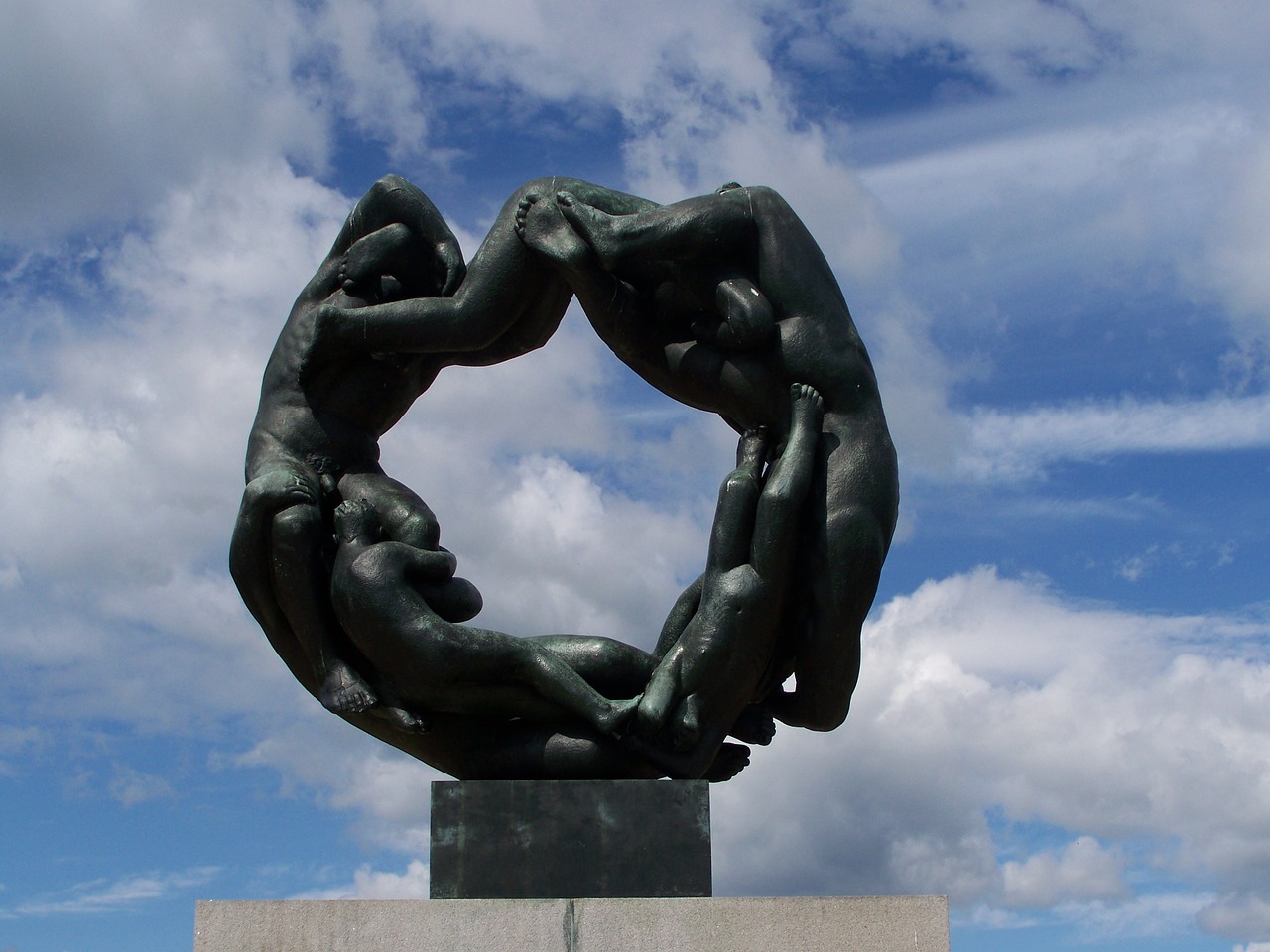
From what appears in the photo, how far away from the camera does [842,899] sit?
5969 millimetres

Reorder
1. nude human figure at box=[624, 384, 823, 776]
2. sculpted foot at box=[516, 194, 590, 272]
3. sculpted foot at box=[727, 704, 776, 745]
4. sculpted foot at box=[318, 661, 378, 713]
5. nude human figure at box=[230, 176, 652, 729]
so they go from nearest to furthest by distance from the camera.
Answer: nude human figure at box=[624, 384, 823, 776]
sculpted foot at box=[318, 661, 378, 713]
nude human figure at box=[230, 176, 652, 729]
sculpted foot at box=[727, 704, 776, 745]
sculpted foot at box=[516, 194, 590, 272]

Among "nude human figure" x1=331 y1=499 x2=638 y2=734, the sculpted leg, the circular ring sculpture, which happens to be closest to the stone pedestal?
the circular ring sculpture

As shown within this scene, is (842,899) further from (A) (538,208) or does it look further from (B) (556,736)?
(A) (538,208)

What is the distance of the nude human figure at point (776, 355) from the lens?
6902mm

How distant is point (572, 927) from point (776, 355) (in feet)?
9.82

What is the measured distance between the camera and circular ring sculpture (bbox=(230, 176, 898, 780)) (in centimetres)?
676

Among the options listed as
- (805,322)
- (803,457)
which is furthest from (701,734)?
(805,322)

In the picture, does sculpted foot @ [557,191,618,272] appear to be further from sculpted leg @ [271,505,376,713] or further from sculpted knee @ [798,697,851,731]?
sculpted knee @ [798,697,851,731]

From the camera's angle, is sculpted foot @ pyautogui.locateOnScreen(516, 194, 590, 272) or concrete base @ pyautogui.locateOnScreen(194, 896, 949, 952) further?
sculpted foot @ pyautogui.locateOnScreen(516, 194, 590, 272)

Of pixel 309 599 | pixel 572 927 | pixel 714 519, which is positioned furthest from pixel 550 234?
pixel 572 927

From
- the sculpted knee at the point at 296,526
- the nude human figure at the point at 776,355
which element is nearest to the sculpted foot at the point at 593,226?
the nude human figure at the point at 776,355

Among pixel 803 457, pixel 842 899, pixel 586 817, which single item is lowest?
pixel 842 899

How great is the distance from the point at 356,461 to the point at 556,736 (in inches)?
75.9

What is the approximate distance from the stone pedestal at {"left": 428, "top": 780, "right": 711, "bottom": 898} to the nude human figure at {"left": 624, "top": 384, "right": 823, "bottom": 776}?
0.32 meters
